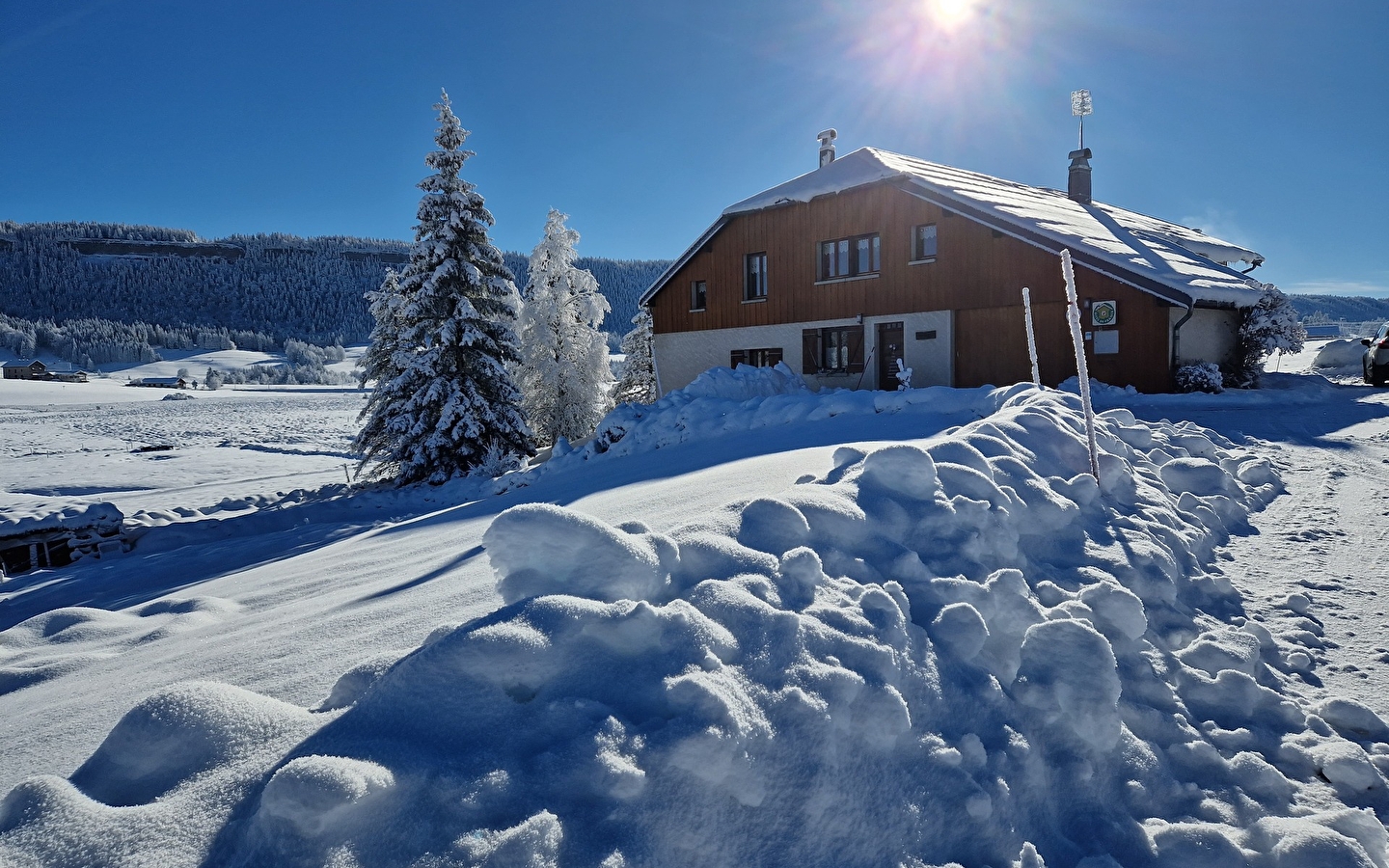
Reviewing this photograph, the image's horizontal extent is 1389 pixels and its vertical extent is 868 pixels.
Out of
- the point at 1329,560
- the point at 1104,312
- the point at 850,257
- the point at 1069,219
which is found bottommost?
the point at 1329,560

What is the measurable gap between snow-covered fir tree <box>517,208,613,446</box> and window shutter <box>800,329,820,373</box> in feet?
25.8

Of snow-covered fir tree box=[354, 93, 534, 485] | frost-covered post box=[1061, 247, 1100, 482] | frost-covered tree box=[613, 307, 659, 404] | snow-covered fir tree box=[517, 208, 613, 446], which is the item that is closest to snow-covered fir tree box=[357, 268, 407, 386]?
snow-covered fir tree box=[354, 93, 534, 485]

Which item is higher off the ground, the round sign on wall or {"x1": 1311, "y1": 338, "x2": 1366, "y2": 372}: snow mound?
the round sign on wall

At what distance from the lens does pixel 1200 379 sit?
15.2 m

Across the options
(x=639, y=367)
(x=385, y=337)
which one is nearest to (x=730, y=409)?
(x=385, y=337)

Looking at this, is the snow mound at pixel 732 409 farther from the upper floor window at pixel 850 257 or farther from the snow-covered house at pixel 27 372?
the snow-covered house at pixel 27 372

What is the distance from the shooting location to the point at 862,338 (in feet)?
64.3

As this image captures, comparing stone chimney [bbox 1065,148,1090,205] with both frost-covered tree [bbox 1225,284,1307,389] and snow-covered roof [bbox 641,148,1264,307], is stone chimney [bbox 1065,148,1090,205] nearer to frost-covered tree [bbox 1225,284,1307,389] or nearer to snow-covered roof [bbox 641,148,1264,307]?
snow-covered roof [bbox 641,148,1264,307]

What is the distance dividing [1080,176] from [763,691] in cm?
2633

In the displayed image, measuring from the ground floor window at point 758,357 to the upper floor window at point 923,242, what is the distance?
4867 mm

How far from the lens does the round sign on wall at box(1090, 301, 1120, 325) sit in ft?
51.3

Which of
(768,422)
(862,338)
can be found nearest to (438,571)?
(768,422)

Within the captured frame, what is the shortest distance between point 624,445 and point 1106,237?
14.1 meters

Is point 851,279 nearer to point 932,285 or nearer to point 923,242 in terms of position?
point 923,242
